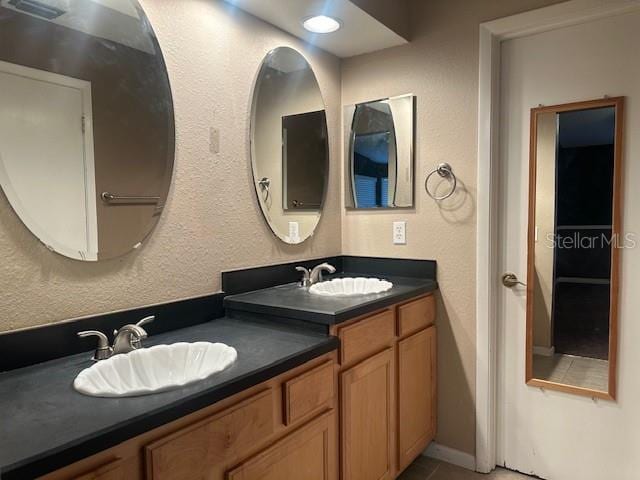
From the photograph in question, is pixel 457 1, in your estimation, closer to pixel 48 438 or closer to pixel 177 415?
pixel 177 415

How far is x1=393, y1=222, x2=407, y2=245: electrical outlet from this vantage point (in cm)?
237

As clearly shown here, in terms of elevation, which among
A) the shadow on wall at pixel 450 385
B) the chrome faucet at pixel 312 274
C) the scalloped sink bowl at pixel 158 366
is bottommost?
the shadow on wall at pixel 450 385

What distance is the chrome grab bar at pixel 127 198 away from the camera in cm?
143

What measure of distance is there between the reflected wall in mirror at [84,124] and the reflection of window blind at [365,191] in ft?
3.88

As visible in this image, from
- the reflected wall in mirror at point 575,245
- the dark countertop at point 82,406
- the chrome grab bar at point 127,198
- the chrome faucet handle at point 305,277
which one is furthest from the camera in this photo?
the chrome faucet handle at point 305,277

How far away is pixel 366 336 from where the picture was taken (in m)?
1.72

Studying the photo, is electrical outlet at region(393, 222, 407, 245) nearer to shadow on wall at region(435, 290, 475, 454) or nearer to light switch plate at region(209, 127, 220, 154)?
shadow on wall at region(435, 290, 475, 454)

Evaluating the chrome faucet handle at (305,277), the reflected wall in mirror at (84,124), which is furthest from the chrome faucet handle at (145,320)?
the chrome faucet handle at (305,277)

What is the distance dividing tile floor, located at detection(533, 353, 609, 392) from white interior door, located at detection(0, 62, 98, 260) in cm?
200

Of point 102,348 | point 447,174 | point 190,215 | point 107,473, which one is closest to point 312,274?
point 190,215

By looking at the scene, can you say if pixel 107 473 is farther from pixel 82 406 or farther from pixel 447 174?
pixel 447 174

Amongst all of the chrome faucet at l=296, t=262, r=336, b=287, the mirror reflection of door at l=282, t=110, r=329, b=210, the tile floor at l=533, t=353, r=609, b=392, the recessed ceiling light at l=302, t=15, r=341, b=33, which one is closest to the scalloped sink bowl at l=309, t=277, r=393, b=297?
the chrome faucet at l=296, t=262, r=336, b=287

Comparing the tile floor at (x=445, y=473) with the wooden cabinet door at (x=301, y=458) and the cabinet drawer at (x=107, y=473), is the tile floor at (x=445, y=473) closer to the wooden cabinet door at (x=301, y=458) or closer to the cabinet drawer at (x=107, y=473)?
the wooden cabinet door at (x=301, y=458)

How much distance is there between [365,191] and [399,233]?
314 mm
